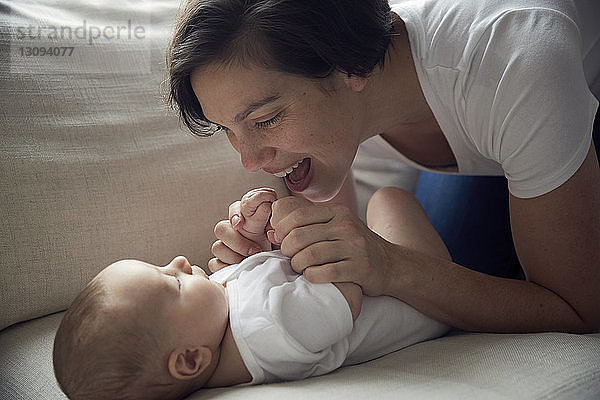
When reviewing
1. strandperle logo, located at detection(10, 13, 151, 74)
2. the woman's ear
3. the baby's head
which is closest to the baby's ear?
the baby's head

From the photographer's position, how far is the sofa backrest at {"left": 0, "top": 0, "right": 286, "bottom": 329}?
4.38 feet

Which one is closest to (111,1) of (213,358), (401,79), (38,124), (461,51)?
(38,124)

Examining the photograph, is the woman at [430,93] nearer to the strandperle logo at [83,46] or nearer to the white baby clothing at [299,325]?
the white baby clothing at [299,325]

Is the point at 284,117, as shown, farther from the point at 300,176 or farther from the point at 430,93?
the point at 430,93

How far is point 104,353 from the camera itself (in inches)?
38.8

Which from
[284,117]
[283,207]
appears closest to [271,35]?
[284,117]

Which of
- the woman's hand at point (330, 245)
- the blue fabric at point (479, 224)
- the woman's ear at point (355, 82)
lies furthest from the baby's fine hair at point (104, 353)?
the blue fabric at point (479, 224)

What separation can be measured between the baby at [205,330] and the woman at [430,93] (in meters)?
0.05

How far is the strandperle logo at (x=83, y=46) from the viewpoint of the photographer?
145 centimetres

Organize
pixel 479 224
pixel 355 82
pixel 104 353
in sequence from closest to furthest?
pixel 104 353 → pixel 355 82 → pixel 479 224

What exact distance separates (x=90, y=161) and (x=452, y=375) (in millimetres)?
859

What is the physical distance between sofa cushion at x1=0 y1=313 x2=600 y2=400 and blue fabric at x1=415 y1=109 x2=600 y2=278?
587 mm

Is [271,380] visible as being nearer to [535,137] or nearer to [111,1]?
[535,137]

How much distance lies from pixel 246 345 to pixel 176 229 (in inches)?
18.6
